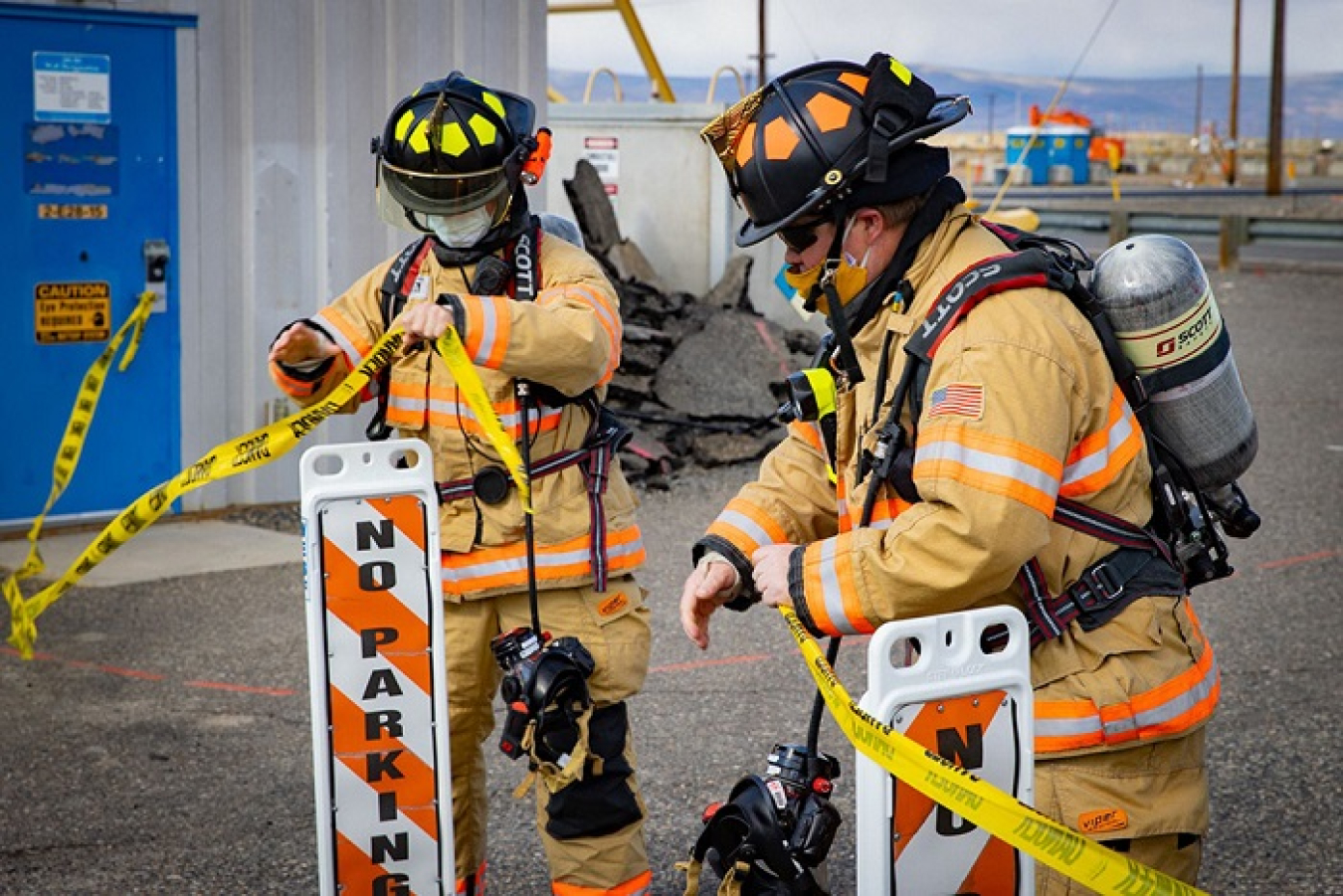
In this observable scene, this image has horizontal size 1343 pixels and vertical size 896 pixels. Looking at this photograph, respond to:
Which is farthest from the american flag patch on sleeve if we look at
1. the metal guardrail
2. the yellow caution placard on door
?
the metal guardrail

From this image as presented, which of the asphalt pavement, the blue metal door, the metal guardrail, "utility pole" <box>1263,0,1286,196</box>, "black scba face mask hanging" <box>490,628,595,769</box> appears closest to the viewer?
"black scba face mask hanging" <box>490,628,595,769</box>

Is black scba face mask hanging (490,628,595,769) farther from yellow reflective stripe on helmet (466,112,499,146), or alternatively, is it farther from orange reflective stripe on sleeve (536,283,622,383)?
yellow reflective stripe on helmet (466,112,499,146)

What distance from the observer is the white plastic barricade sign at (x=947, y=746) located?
257 centimetres

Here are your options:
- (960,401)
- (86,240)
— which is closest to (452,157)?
(960,401)

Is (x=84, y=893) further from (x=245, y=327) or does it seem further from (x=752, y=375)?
(x=752, y=375)

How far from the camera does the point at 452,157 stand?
433cm

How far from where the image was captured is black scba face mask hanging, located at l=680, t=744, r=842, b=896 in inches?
124

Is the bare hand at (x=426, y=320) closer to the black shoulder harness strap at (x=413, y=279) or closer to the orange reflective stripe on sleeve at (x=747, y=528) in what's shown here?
the black shoulder harness strap at (x=413, y=279)

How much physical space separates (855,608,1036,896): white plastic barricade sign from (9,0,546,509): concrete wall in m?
7.35

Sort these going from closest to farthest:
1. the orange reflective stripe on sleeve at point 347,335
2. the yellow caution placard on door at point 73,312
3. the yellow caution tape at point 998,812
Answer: the yellow caution tape at point 998,812, the orange reflective stripe on sleeve at point 347,335, the yellow caution placard on door at point 73,312

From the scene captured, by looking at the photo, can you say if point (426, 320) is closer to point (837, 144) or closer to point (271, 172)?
point (837, 144)

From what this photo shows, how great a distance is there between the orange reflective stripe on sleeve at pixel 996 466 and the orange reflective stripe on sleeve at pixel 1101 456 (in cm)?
16

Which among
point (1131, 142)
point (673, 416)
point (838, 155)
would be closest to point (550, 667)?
point (838, 155)

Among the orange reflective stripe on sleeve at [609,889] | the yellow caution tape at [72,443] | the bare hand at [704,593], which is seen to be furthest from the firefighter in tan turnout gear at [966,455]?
the yellow caution tape at [72,443]
